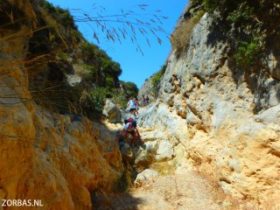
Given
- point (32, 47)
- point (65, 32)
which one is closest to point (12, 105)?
point (65, 32)

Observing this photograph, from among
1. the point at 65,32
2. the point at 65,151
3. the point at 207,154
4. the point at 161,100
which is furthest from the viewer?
the point at 161,100

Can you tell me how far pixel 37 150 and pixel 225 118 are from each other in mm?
6149

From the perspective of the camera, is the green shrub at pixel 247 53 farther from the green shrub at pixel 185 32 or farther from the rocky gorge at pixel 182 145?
the green shrub at pixel 185 32

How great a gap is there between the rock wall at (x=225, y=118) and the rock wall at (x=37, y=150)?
3.01 metres

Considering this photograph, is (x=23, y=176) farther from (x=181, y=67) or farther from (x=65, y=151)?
(x=181, y=67)

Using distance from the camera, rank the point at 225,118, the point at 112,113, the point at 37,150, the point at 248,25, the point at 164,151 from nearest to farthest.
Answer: the point at 37,150 < the point at 225,118 < the point at 248,25 < the point at 164,151 < the point at 112,113

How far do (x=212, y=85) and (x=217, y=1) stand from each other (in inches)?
99.1

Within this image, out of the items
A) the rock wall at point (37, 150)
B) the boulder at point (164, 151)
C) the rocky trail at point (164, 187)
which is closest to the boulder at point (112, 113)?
the rocky trail at point (164, 187)

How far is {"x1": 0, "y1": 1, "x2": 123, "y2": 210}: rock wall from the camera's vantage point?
4.85 m

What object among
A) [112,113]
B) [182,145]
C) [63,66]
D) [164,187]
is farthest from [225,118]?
[112,113]

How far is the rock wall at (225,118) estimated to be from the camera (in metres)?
9.30

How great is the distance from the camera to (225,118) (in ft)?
35.7

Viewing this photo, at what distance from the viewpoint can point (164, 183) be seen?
429 inches

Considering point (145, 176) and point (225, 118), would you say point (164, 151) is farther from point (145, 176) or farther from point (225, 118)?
point (225, 118)
